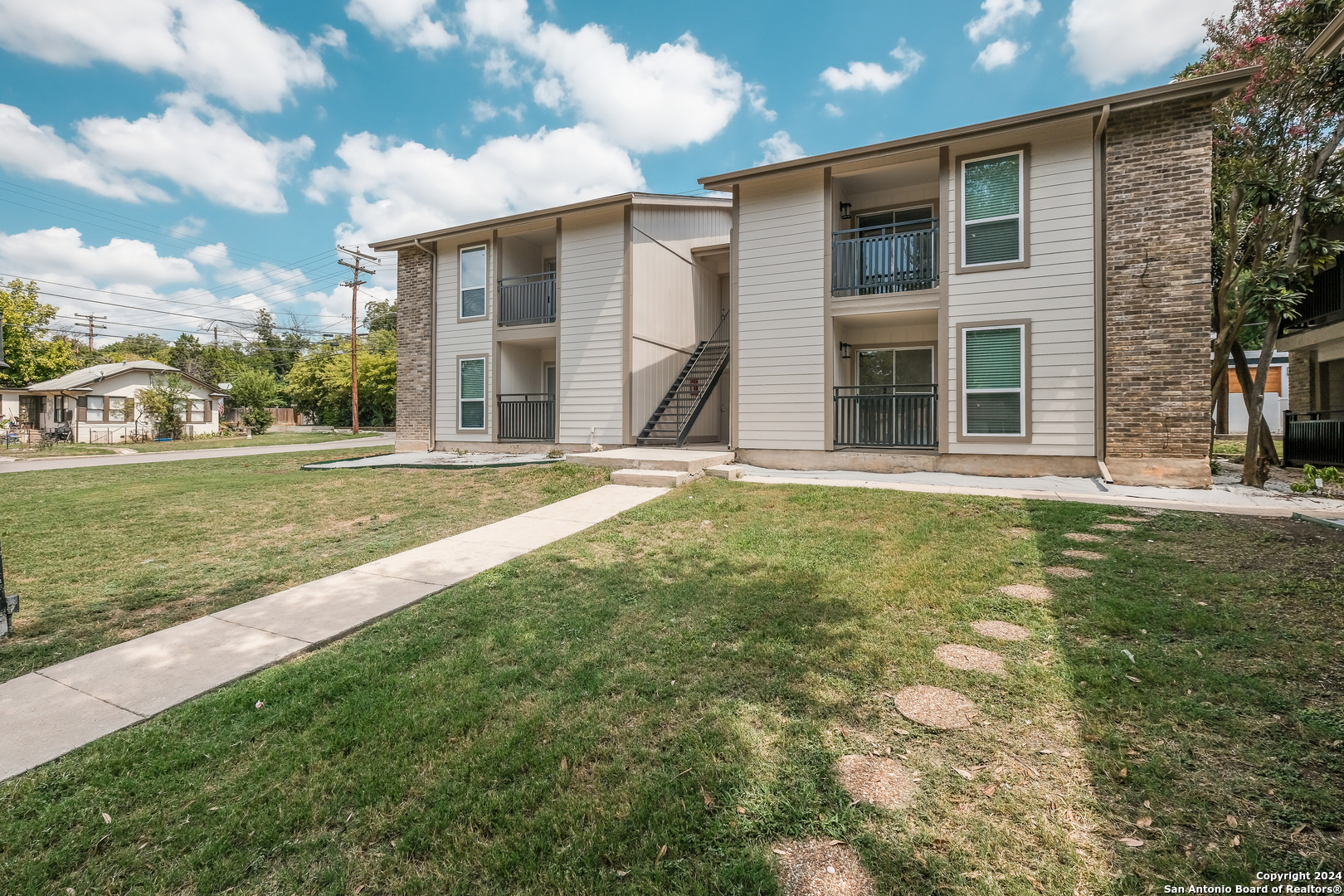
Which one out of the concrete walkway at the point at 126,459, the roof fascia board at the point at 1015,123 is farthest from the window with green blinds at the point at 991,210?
the concrete walkway at the point at 126,459

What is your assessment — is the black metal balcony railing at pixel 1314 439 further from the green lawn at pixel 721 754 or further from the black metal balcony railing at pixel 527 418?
the black metal balcony railing at pixel 527 418

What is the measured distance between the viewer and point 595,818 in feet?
6.60

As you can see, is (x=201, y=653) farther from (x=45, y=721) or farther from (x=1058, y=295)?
(x=1058, y=295)

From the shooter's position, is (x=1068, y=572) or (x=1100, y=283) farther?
(x=1100, y=283)

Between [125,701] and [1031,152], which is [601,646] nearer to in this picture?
[125,701]

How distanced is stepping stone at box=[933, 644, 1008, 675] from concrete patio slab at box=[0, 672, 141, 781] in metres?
4.08

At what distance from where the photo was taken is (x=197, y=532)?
6746 millimetres

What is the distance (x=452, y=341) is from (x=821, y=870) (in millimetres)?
15532

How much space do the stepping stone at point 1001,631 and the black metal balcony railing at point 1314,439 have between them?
12.2 meters

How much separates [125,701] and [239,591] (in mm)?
1910

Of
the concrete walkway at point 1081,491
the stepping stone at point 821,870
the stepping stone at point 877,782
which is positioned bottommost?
the stepping stone at point 821,870

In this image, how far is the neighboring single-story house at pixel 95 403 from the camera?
30.1 m

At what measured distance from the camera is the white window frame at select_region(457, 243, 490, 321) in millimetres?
14852

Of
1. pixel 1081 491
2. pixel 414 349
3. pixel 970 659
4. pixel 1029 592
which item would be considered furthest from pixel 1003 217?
pixel 414 349
